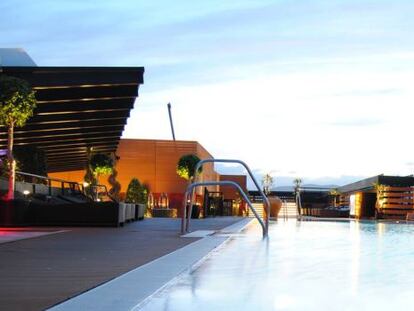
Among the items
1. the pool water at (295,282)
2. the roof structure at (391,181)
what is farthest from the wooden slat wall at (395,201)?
the pool water at (295,282)

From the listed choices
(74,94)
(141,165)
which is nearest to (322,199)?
(141,165)

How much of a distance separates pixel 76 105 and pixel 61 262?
66.1ft

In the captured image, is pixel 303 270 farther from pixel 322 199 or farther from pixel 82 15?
pixel 322 199

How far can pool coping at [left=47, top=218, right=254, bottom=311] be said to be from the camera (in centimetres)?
508

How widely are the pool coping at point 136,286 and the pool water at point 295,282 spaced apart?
119 mm

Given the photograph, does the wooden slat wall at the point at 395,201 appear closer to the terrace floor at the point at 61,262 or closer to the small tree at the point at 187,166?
the small tree at the point at 187,166

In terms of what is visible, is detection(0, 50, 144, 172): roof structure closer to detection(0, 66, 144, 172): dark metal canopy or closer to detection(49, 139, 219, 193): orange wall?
detection(0, 66, 144, 172): dark metal canopy

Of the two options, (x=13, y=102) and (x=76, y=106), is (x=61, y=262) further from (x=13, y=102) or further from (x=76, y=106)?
(x=76, y=106)

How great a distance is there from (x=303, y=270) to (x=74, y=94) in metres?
19.3

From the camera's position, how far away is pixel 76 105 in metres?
27.8

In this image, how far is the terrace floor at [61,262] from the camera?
5633 millimetres

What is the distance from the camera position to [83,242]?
11.7 meters

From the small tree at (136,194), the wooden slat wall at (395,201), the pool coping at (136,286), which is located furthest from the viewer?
the wooden slat wall at (395,201)

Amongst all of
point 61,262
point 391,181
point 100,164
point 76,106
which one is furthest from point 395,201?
point 61,262
